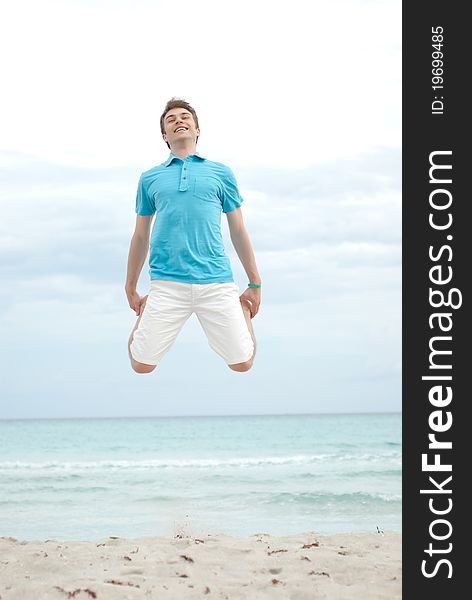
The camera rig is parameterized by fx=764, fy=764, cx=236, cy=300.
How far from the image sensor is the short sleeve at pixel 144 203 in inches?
148

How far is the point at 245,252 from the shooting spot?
3.86 m

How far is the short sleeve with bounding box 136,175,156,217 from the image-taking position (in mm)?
3764

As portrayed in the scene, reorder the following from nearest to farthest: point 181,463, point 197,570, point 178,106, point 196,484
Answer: point 178,106 → point 197,570 → point 196,484 → point 181,463

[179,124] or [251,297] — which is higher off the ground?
[179,124]

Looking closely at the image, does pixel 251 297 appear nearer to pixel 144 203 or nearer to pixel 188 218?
pixel 188 218

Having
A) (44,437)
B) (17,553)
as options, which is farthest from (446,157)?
(44,437)

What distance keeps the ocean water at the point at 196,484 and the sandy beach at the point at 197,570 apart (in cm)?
382

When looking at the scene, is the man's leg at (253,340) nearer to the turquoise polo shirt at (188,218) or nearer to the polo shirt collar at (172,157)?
the turquoise polo shirt at (188,218)

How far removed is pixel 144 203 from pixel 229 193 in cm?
42

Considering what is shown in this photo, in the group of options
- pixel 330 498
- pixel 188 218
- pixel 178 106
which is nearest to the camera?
pixel 188 218

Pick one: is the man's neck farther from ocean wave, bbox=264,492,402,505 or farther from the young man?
ocean wave, bbox=264,492,402,505

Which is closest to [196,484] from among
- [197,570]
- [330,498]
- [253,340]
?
[330,498]

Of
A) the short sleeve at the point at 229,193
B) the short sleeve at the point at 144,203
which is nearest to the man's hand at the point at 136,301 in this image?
the short sleeve at the point at 144,203

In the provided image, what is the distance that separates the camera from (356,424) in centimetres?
2997
